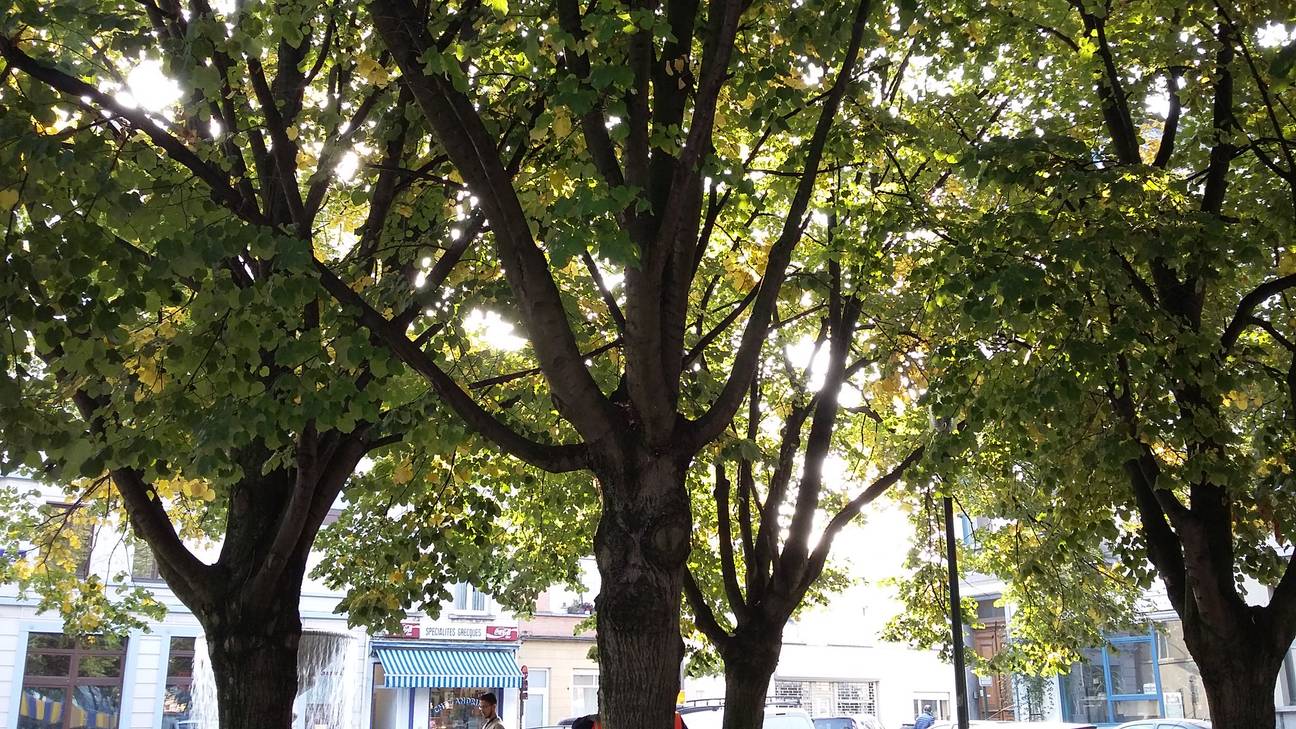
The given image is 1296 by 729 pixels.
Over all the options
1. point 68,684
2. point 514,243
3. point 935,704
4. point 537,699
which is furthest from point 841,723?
point 514,243

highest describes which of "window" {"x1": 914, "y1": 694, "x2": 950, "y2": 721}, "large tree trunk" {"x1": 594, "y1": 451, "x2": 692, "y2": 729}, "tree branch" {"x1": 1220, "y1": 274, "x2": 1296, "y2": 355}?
"tree branch" {"x1": 1220, "y1": 274, "x2": 1296, "y2": 355}

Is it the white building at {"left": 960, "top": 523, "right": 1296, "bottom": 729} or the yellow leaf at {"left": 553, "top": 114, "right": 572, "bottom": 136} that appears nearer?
the yellow leaf at {"left": 553, "top": 114, "right": 572, "bottom": 136}

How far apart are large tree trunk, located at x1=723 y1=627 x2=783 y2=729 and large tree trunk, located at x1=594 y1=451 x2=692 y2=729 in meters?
4.74

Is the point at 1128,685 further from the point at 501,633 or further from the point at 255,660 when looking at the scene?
the point at 255,660

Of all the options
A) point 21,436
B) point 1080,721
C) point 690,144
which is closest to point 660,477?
point 690,144

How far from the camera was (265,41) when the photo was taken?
7195 millimetres

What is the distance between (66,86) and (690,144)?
3.33 metres

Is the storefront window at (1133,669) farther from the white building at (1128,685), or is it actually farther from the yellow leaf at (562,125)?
the yellow leaf at (562,125)

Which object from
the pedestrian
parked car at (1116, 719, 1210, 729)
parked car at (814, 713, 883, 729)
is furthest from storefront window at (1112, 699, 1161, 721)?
the pedestrian

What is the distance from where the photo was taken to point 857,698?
139 feet

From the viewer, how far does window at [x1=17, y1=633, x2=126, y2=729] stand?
23703 millimetres

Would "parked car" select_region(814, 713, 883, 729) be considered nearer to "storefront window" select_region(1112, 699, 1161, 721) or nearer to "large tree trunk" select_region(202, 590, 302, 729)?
"storefront window" select_region(1112, 699, 1161, 721)

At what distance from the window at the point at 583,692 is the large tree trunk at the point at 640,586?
29.7 meters

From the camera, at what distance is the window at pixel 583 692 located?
33.4 metres
